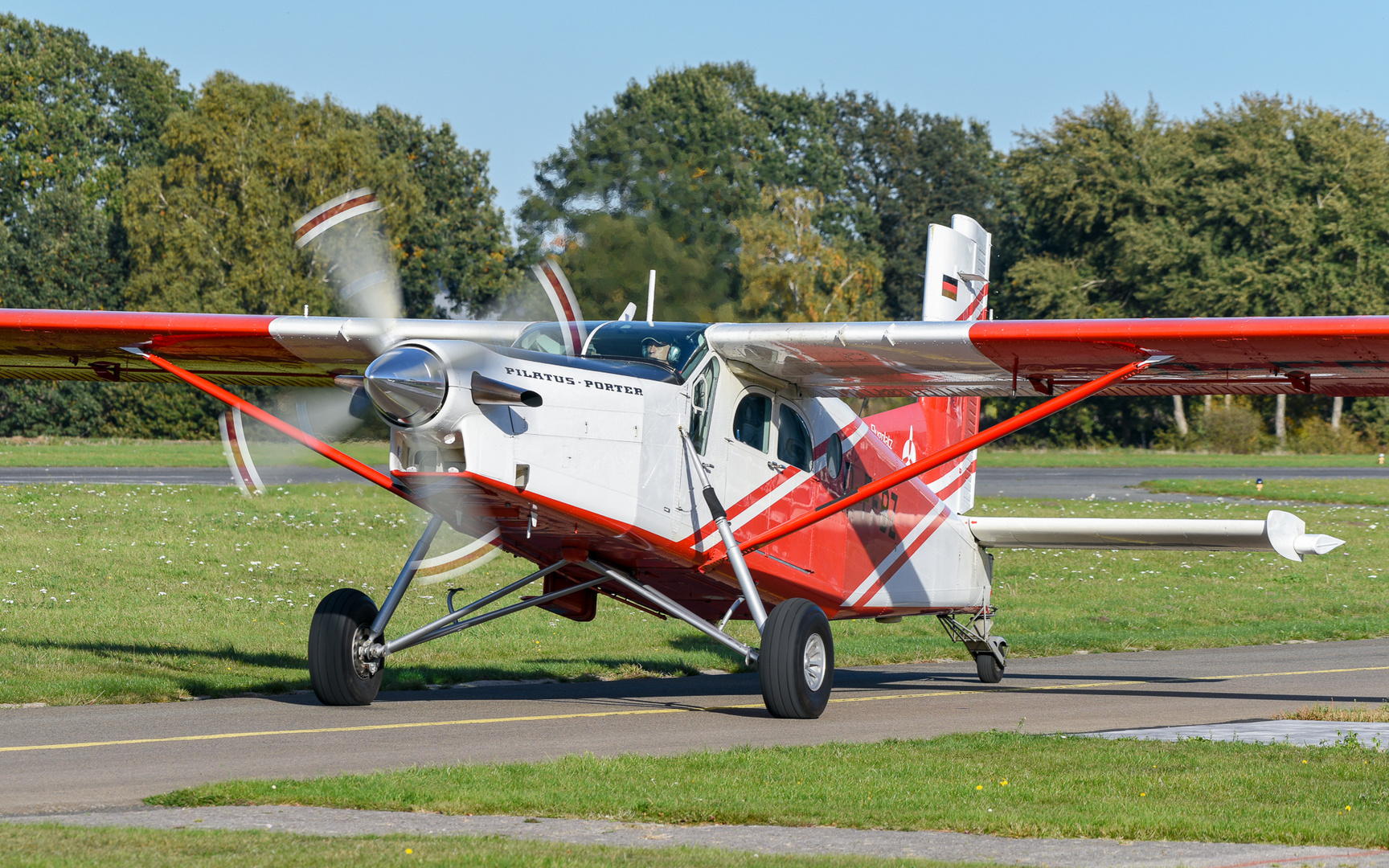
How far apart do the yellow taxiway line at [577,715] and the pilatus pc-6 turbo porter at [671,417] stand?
2.96ft

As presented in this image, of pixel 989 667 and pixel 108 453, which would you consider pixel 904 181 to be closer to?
pixel 108 453

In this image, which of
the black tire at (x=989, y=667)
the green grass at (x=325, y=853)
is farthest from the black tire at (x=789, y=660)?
the green grass at (x=325, y=853)

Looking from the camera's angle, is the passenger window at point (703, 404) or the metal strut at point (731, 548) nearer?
the metal strut at point (731, 548)

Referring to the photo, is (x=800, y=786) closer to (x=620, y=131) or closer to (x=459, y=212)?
(x=620, y=131)

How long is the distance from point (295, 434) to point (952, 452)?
541 centimetres

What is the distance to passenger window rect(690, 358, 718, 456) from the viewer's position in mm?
12252

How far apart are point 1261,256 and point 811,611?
62.4m

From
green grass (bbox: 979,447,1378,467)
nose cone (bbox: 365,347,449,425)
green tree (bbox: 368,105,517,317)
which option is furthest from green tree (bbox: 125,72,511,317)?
nose cone (bbox: 365,347,449,425)

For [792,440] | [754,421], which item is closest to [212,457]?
[792,440]

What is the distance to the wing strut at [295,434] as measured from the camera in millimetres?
11117

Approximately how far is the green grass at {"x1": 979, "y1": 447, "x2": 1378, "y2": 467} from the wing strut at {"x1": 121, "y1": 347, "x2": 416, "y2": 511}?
45.0m

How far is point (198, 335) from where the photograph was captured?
1350cm

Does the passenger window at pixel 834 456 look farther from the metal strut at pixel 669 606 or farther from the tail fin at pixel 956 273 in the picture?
the tail fin at pixel 956 273

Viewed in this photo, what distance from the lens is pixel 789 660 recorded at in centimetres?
1183
